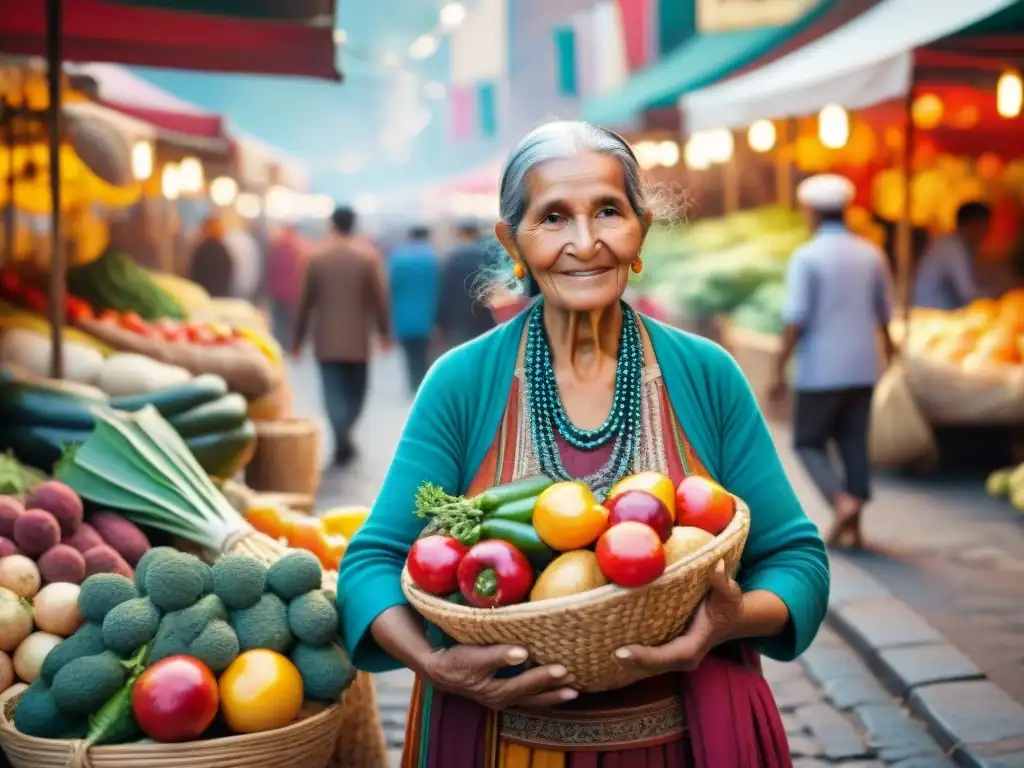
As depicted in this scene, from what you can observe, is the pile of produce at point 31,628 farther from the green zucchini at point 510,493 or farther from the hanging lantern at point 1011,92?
the hanging lantern at point 1011,92

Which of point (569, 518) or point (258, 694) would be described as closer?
point (569, 518)

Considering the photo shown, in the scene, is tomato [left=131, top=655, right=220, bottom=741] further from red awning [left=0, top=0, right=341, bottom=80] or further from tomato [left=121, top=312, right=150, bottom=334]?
tomato [left=121, top=312, right=150, bottom=334]

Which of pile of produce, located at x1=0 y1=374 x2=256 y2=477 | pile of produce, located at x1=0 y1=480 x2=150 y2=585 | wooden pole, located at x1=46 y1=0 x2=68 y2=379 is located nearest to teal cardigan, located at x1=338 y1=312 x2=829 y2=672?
pile of produce, located at x1=0 y1=480 x2=150 y2=585

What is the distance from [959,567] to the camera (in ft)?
24.8

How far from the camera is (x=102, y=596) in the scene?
3.36 m

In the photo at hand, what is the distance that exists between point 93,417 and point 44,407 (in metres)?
0.23

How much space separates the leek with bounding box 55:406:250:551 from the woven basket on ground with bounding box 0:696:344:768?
1.07m

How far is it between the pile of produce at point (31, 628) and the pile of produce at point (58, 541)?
93mm

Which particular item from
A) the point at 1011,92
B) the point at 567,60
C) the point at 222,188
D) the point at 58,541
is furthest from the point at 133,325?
the point at 567,60

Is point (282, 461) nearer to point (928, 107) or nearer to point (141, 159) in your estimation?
point (141, 159)

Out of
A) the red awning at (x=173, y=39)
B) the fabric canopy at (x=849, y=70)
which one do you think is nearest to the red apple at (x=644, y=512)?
the red awning at (x=173, y=39)

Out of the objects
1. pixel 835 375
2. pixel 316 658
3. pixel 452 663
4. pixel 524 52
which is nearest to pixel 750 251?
pixel 835 375

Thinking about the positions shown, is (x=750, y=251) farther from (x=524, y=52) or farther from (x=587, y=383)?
(x=524, y=52)

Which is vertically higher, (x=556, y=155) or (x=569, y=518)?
(x=556, y=155)
